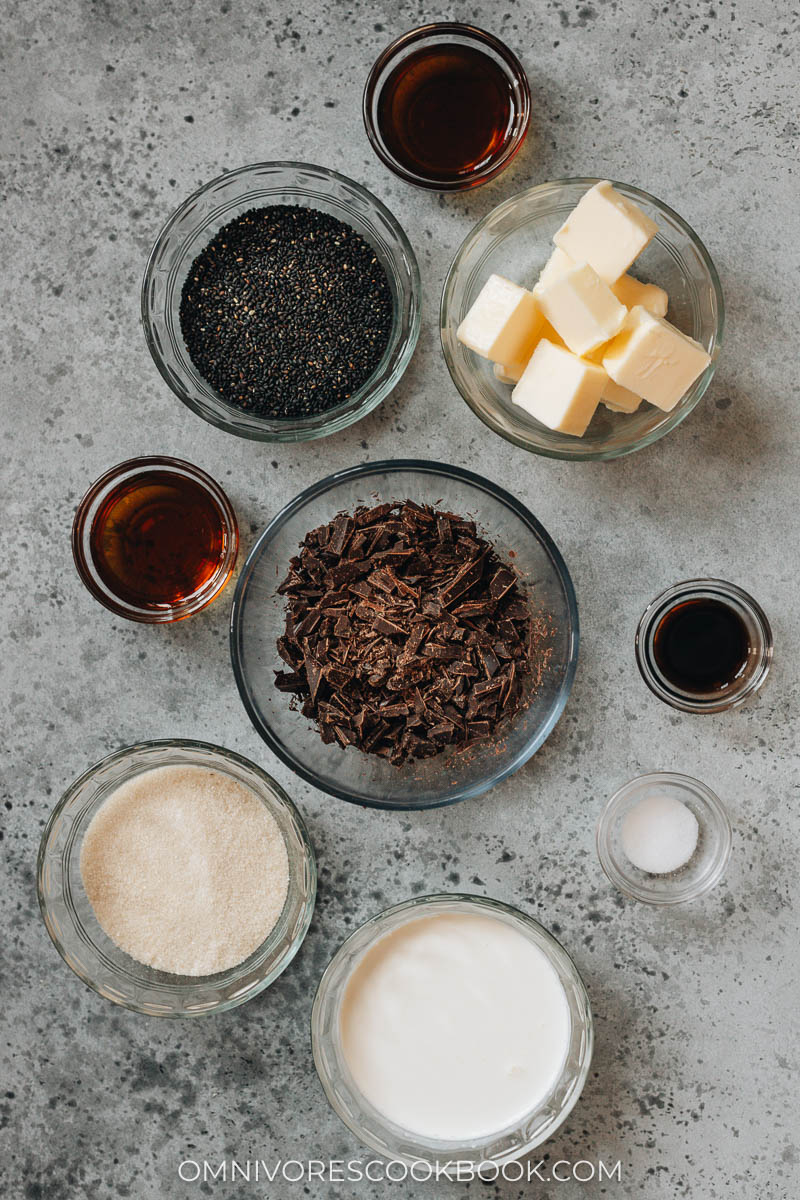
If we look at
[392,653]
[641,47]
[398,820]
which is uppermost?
[641,47]

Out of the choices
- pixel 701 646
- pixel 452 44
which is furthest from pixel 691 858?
pixel 452 44

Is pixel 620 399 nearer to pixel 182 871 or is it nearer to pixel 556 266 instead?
pixel 556 266

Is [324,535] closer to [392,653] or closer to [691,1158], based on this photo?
[392,653]

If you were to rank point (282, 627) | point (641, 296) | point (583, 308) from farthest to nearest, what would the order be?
point (282, 627) → point (641, 296) → point (583, 308)

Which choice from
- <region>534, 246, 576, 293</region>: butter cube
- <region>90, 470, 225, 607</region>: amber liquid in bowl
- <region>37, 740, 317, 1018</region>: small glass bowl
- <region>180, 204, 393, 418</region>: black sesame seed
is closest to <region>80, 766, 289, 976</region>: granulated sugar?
<region>37, 740, 317, 1018</region>: small glass bowl

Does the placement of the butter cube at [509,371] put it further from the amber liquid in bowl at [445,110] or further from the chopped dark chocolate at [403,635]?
the amber liquid in bowl at [445,110]

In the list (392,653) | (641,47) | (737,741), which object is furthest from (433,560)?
(641,47)
